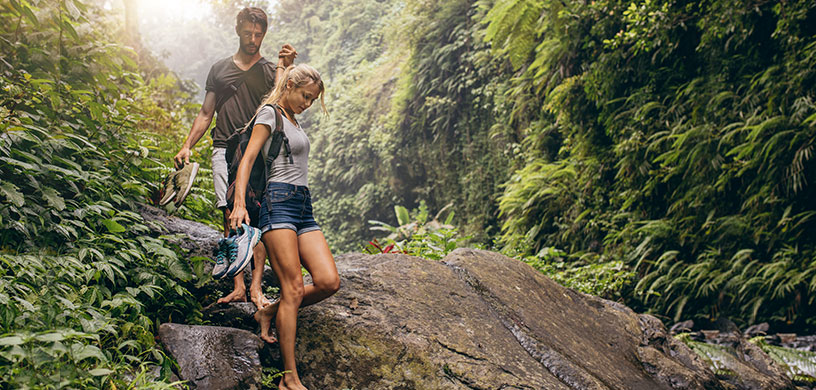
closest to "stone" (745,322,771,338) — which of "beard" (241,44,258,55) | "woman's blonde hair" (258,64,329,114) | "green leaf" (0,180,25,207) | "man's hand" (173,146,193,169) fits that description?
"woman's blonde hair" (258,64,329,114)

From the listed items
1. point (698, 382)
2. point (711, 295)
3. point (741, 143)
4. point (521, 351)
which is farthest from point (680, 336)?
point (521, 351)

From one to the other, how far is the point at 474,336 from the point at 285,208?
1.40m

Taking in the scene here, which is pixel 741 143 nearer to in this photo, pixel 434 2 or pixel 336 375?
pixel 336 375

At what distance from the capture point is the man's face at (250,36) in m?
3.69

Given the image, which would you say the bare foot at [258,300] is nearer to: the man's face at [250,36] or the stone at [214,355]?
the stone at [214,355]

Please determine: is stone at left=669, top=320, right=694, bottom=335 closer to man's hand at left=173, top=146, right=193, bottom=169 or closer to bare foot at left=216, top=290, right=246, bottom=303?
bare foot at left=216, top=290, right=246, bottom=303

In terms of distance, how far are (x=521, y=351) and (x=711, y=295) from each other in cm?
408

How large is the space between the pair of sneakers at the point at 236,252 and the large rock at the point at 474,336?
2.26ft

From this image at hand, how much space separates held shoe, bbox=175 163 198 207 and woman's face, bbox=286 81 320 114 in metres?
0.90

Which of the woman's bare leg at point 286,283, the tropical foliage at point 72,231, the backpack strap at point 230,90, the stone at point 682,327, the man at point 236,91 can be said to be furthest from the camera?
the stone at point 682,327

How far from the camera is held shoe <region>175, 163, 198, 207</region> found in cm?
338

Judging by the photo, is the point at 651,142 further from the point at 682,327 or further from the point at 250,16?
the point at 250,16

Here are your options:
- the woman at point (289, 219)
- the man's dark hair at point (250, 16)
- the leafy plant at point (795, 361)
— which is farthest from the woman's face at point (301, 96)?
the leafy plant at point (795, 361)

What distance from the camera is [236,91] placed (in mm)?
3799
